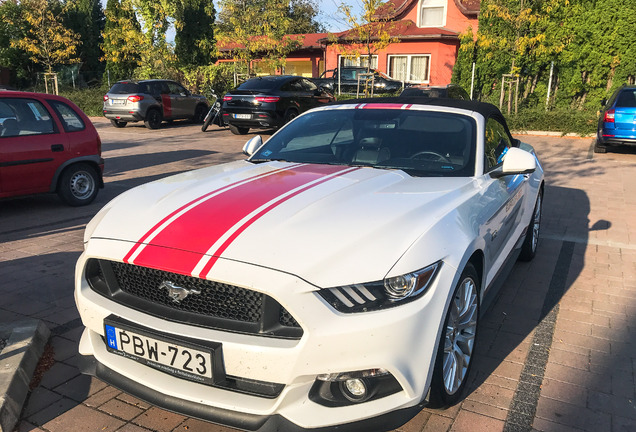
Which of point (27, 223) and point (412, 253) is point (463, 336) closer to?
point (412, 253)

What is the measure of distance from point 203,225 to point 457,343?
1467 millimetres

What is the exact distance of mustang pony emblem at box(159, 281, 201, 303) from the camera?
2.36 m

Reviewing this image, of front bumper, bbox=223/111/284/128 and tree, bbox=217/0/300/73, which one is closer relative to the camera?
front bumper, bbox=223/111/284/128

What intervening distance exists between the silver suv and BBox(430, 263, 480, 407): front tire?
1588 centimetres

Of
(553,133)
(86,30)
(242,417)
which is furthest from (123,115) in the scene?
(86,30)

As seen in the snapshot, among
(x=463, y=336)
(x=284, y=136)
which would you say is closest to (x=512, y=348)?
(x=463, y=336)

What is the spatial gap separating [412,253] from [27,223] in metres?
5.84

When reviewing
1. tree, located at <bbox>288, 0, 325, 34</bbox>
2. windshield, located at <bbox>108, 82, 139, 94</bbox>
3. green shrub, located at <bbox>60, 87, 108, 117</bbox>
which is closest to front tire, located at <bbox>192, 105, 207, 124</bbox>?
windshield, located at <bbox>108, 82, 139, 94</bbox>

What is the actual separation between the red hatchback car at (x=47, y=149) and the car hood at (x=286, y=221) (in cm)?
425

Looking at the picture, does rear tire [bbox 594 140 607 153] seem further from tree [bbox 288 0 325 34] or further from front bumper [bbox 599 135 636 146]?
tree [bbox 288 0 325 34]

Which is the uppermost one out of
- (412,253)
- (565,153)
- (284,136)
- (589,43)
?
(589,43)

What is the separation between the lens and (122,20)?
84.1 ft

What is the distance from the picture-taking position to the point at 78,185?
7.44m

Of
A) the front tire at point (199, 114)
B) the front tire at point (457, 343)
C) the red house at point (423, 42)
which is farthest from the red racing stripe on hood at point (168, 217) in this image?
the red house at point (423, 42)
